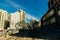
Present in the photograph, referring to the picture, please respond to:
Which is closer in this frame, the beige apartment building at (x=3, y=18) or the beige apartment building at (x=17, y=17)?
the beige apartment building at (x=3, y=18)

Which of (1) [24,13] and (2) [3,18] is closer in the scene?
(2) [3,18]

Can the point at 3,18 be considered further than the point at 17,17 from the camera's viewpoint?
No

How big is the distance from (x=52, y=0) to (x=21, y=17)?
22.0m

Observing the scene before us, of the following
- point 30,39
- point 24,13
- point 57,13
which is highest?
point 24,13

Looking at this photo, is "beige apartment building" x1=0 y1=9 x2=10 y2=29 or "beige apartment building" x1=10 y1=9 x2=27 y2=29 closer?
"beige apartment building" x1=0 y1=9 x2=10 y2=29

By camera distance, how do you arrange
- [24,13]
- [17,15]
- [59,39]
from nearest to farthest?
[59,39] < [17,15] < [24,13]

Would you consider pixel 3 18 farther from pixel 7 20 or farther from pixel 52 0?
pixel 52 0

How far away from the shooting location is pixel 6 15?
5019 cm

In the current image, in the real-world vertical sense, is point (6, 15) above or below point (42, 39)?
above

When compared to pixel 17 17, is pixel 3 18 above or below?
below

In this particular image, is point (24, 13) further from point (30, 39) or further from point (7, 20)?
point (30, 39)

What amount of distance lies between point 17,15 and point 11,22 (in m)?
4.13

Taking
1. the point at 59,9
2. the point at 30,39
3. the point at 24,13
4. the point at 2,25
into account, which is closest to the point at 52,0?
the point at 2,25

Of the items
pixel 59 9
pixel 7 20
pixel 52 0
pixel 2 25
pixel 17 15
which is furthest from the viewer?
pixel 17 15
